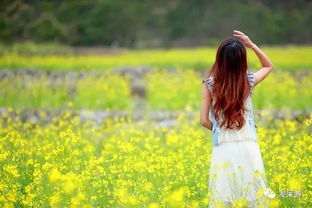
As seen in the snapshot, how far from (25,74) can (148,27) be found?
52.4 feet

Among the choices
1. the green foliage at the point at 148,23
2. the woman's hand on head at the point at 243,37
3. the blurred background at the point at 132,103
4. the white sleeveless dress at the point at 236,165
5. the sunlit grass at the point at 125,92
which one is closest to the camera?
the white sleeveless dress at the point at 236,165

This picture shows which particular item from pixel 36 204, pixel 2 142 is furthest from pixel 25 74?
pixel 36 204

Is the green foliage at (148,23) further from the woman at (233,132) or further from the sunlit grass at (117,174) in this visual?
the woman at (233,132)

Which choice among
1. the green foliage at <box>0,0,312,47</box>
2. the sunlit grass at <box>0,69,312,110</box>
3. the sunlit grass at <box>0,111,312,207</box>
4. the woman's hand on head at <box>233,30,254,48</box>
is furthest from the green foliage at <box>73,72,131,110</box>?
the green foliage at <box>0,0,312,47</box>

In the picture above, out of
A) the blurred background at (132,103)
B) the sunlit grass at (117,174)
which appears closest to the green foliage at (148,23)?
the blurred background at (132,103)

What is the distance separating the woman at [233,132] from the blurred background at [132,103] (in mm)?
177

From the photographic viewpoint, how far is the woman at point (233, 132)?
4.31m

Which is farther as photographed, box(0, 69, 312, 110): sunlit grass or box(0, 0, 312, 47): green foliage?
box(0, 0, 312, 47): green foliage

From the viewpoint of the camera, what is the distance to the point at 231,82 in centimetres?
436

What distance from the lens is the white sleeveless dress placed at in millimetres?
4297

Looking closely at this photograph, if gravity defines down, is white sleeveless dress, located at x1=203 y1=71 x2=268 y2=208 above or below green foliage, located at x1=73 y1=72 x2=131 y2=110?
above

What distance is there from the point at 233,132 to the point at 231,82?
1.04 feet

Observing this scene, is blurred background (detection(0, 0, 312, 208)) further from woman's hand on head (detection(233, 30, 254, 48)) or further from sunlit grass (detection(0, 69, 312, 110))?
woman's hand on head (detection(233, 30, 254, 48))

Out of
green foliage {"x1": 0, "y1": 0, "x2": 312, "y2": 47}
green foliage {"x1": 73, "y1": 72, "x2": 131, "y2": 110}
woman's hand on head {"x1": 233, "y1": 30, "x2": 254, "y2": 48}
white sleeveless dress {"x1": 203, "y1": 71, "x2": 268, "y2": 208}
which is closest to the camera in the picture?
white sleeveless dress {"x1": 203, "y1": 71, "x2": 268, "y2": 208}
